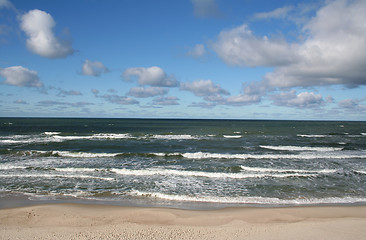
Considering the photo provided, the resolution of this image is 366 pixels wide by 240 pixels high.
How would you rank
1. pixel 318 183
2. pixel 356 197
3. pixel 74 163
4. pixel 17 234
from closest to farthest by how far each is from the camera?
pixel 17 234 < pixel 356 197 < pixel 318 183 < pixel 74 163

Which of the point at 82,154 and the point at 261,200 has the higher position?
the point at 82,154

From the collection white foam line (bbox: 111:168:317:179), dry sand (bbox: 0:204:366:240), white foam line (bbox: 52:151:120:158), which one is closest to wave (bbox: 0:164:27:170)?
white foam line (bbox: 52:151:120:158)

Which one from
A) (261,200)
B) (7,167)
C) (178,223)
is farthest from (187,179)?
(7,167)

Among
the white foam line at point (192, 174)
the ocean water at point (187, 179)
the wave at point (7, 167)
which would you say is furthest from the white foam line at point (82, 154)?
the white foam line at point (192, 174)

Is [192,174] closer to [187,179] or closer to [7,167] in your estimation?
[187,179]

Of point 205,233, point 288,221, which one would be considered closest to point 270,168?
point 288,221

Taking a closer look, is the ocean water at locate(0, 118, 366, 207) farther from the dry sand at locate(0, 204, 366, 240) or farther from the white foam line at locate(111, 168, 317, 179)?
the dry sand at locate(0, 204, 366, 240)

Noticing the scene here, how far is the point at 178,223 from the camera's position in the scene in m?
8.52

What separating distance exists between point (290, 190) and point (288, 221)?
4.25 m

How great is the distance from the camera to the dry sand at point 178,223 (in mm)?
7660

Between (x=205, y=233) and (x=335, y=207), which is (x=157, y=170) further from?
(x=335, y=207)

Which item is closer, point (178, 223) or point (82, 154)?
point (178, 223)

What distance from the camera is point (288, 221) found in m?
8.73

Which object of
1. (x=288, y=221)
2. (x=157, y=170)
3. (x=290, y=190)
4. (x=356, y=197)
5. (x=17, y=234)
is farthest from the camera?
(x=157, y=170)
